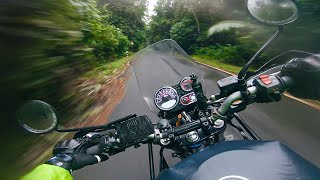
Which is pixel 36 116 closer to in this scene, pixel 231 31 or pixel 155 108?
pixel 155 108

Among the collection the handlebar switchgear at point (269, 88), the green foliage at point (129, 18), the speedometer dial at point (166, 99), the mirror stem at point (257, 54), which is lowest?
the green foliage at point (129, 18)

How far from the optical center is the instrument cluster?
2.50m

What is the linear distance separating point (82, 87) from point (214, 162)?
315 inches

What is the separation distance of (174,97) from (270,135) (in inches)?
142

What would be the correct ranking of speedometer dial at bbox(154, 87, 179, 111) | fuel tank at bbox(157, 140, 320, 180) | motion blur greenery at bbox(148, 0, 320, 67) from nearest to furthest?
fuel tank at bbox(157, 140, 320, 180) < speedometer dial at bbox(154, 87, 179, 111) < motion blur greenery at bbox(148, 0, 320, 67)

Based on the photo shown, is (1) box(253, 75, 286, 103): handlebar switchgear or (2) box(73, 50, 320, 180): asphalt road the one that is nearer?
(1) box(253, 75, 286, 103): handlebar switchgear

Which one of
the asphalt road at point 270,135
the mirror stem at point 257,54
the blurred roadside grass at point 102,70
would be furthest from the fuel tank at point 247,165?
the blurred roadside grass at point 102,70

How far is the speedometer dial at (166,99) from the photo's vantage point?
8.21 feet

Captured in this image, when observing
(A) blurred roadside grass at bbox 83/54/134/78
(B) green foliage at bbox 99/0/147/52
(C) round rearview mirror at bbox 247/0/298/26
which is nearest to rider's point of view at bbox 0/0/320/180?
(C) round rearview mirror at bbox 247/0/298/26

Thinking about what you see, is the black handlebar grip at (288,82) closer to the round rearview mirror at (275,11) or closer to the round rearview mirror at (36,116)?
the round rearview mirror at (275,11)

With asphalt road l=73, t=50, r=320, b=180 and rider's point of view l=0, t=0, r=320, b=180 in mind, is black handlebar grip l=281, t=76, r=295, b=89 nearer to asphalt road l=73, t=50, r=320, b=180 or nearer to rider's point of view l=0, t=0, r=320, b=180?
rider's point of view l=0, t=0, r=320, b=180

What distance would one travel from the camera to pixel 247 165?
1.53 m

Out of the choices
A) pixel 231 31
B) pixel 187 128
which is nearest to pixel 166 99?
pixel 187 128

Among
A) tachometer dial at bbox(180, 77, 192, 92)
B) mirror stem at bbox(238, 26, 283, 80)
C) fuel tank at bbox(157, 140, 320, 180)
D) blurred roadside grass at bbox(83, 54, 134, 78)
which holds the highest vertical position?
mirror stem at bbox(238, 26, 283, 80)
